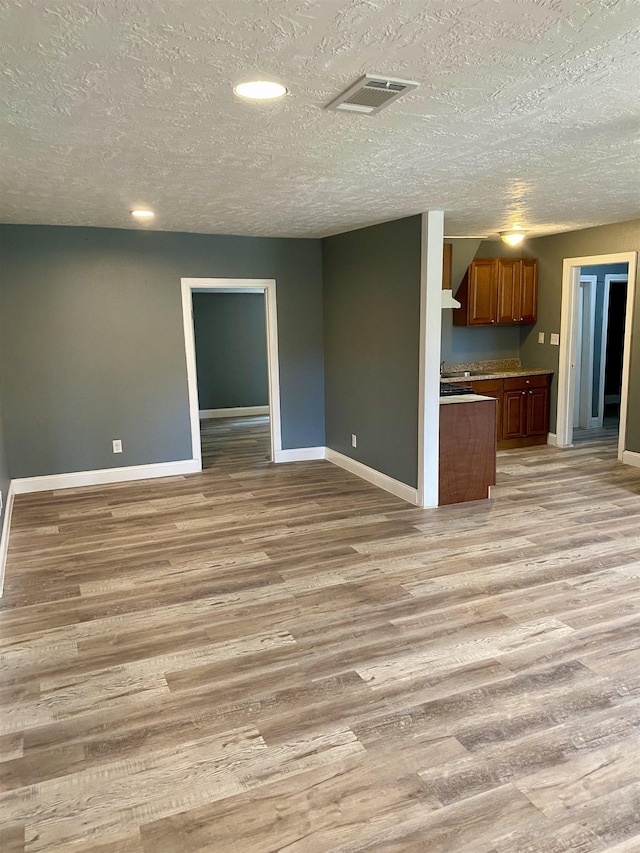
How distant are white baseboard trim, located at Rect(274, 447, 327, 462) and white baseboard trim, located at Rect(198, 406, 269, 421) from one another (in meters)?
3.36

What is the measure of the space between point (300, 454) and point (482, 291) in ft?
9.51

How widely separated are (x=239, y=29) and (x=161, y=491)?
15.2 feet

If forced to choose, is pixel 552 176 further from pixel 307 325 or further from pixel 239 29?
pixel 307 325

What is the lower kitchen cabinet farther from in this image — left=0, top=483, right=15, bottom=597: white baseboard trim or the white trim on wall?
left=0, top=483, right=15, bottom=597: white baseboard trim

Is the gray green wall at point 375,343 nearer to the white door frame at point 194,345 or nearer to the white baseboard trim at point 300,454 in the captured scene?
the white baseboard trim at point 300,454

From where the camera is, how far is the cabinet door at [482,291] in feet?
23.5

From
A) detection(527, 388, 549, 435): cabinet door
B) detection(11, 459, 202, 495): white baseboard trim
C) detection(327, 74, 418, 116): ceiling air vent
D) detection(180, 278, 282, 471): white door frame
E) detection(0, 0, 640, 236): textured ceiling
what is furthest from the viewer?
detection(527, 388, 549, 435): cabinet door

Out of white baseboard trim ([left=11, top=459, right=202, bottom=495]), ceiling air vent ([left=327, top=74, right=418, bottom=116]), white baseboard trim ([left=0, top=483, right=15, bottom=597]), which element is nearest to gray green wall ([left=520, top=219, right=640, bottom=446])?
white baseboard trim ([left=11, top=459, right=202, bottom=495])

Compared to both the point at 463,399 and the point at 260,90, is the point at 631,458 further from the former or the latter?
the point at 260,90

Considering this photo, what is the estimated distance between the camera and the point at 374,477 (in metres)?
5.98

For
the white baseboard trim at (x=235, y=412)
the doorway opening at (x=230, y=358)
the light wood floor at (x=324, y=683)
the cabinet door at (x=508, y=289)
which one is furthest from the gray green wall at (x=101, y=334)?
the white baseboard trim at (x=235, y=412)

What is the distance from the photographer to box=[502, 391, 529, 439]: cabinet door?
284 inches

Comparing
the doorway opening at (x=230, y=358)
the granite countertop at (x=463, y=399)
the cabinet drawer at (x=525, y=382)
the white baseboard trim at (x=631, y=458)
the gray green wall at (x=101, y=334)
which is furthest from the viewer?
the doorway opening at (x=230, y=358)

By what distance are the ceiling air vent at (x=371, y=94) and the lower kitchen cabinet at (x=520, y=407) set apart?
4.97 meters
